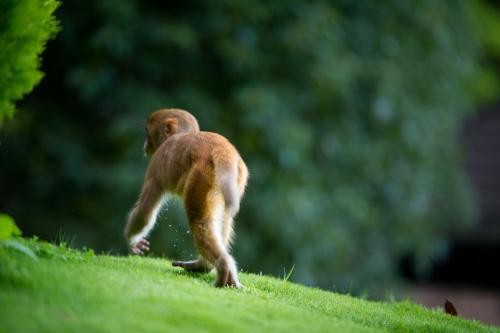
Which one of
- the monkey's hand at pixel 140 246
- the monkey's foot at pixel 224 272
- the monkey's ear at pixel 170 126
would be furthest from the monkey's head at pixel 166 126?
the monkey's foot at pixel 224 272

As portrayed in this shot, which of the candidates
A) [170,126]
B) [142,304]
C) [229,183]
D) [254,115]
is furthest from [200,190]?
[254,115]

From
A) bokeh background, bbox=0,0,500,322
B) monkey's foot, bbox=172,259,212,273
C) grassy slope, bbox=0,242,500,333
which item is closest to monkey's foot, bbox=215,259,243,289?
grassy slope, bbox=0,242,500,333

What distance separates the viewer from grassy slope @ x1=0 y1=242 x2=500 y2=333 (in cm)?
518

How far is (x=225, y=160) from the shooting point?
7.16 m

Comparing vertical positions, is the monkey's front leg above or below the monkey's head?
below

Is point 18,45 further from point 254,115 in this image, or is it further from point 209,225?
point 254,115

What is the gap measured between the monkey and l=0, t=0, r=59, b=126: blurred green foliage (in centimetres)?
150

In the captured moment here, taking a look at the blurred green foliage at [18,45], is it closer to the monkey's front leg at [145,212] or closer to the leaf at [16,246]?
the leaf at [16,246]

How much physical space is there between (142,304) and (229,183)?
4.93ft

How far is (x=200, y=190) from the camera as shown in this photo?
7.13m

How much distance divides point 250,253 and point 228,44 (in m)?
3.57

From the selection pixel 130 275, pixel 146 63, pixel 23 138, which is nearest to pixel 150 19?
pixel 146 63

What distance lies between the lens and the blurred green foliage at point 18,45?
634 cm

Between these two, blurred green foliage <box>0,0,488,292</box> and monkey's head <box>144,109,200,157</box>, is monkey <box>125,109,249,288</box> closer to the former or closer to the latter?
monkey's head <box>144,109,200,157</box>
